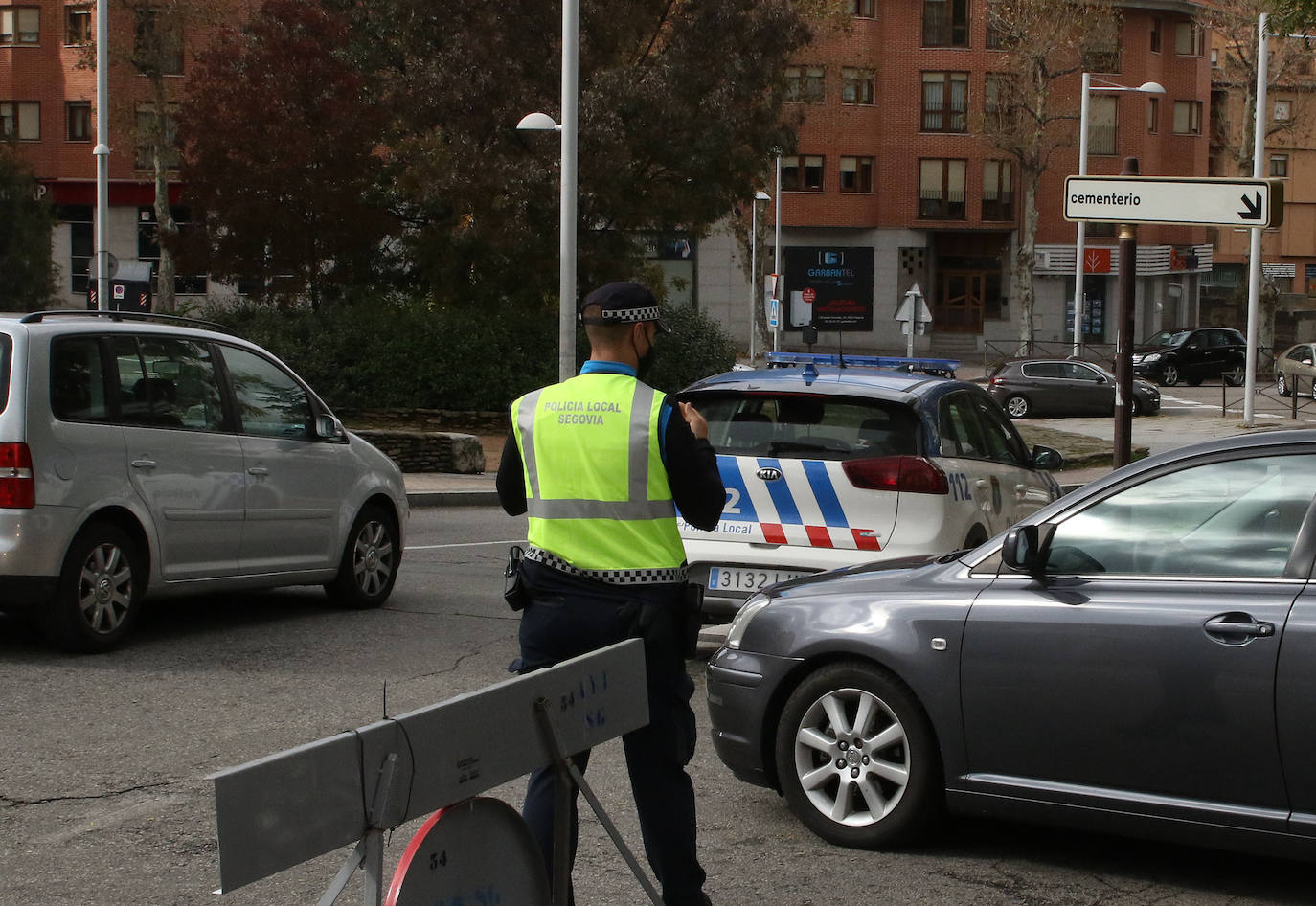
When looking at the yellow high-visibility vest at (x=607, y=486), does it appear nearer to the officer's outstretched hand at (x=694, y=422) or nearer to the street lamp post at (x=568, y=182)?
the officer's outstretched hand at (x=694, y=422)

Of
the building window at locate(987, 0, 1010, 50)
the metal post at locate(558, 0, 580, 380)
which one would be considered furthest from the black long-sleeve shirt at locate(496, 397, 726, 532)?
the building window at locate(987, 0, 1010, 50)

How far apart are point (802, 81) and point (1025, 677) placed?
148 feet

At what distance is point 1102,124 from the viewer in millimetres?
61750

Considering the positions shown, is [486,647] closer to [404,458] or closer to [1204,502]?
[1204,502]

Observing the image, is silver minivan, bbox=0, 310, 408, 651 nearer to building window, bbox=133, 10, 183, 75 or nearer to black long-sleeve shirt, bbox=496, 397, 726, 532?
black long-sleeve shirt, bbox=496, 397, 726, 532

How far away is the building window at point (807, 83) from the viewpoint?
152ft

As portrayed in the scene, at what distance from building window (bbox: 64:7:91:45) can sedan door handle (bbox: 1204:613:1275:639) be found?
165 feet

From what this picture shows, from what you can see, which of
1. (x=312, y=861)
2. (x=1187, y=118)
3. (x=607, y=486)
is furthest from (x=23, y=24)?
(x=607, y=486)

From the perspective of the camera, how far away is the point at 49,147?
55.2 meters

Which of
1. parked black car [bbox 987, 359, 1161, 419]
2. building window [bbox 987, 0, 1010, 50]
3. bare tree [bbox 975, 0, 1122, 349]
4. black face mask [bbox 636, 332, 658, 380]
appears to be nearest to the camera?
black face mask [bbox 636, 332, 658, 380]

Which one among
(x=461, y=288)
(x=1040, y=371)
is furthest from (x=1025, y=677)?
(x=1040, y=371)

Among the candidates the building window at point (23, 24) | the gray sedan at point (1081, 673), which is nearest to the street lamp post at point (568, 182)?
the gray sedan at point (1081, 673)

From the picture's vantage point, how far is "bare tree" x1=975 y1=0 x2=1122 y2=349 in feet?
170

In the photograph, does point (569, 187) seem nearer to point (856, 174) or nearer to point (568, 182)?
point (568, 182)
